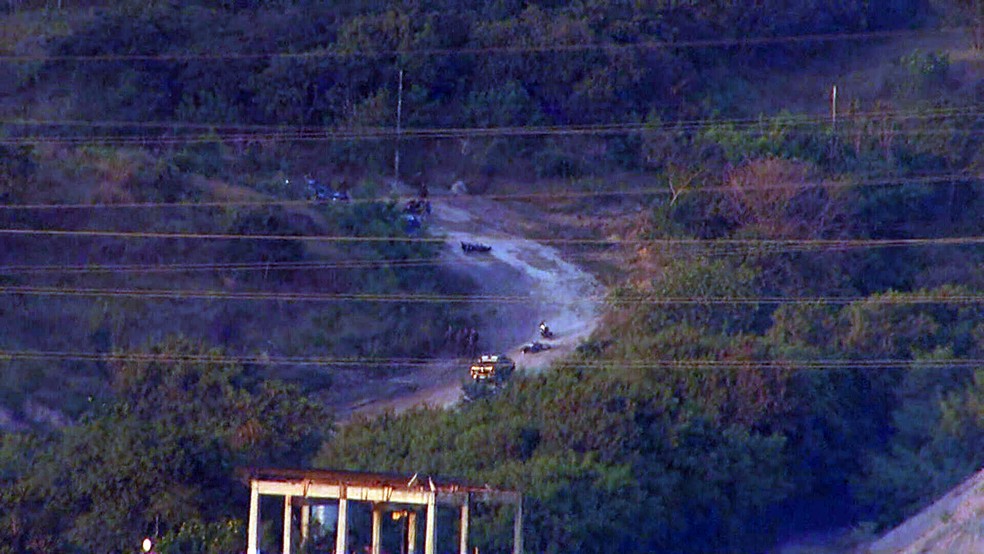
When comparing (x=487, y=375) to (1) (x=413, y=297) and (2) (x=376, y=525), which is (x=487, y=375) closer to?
(1) (x=413, y=297)

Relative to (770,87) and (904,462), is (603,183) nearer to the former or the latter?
(770,87)

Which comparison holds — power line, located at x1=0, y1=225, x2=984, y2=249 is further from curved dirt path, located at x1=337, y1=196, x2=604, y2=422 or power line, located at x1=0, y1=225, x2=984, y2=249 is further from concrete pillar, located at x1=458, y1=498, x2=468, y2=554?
concrete pillar, located at x1=458, y1=498, x2=468, y2=554

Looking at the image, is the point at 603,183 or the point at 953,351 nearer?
the point at 953,351

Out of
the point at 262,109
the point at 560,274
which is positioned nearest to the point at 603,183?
the point at 560,274

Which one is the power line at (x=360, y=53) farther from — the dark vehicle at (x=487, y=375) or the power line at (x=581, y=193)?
the dark vehicle at (x=487, y=375)

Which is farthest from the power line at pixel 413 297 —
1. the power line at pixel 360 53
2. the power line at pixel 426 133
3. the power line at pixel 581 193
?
the power line at pixel 360 53

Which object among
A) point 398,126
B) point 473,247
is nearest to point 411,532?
point 473,247
